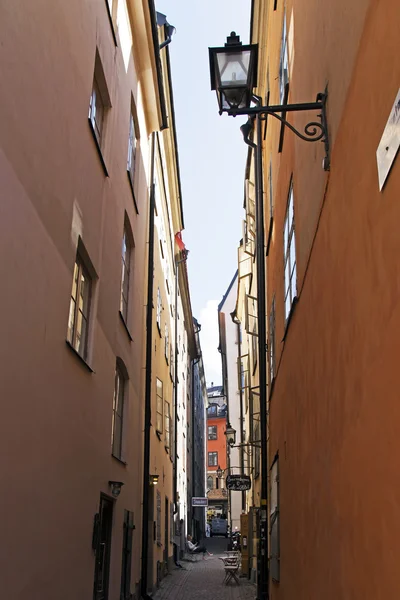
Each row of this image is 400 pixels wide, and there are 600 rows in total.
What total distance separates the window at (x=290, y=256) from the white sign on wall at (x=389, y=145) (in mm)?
4780

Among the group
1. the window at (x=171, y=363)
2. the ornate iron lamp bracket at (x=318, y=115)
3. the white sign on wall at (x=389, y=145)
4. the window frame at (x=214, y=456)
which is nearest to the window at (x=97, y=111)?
the ornate iron lamp bracket at (x=318, y=115)

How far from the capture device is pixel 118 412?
38.3 feet

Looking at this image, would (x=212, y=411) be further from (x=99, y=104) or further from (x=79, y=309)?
(x=79, y=309)

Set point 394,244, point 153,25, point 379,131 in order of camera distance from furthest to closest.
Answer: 1. point 153,25
2. point 379,131
3. point 394,244

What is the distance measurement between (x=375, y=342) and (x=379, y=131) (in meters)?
1.01

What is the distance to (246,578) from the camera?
65.7 feet

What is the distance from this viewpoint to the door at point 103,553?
909 cm

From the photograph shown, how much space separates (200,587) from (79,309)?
39.9ft

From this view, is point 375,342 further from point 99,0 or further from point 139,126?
point 139,126

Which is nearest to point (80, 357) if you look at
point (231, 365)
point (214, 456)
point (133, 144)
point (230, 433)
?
point (133, 144)

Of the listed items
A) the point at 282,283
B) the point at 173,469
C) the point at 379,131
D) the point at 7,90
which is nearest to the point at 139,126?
the point at 282,283

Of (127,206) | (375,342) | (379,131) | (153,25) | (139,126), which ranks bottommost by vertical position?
(375,342)

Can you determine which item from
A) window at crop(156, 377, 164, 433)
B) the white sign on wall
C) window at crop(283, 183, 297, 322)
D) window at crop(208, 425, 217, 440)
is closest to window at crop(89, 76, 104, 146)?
window at crop(283, 183, 297, 322)

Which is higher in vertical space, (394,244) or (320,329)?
(320,329)
